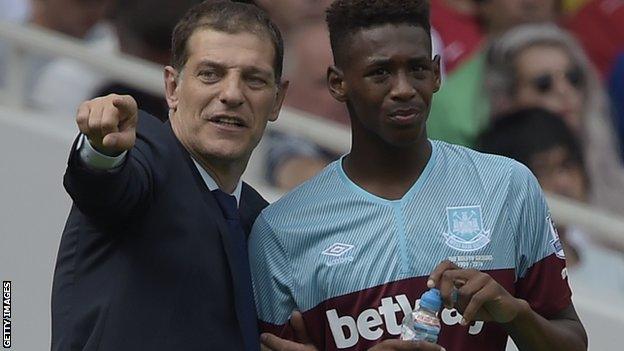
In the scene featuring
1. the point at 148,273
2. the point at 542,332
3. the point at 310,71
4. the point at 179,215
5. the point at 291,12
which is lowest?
the point at 542,332

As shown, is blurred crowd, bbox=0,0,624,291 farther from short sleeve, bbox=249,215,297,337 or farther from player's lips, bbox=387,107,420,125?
player's lips, bbox=387,107,420,125

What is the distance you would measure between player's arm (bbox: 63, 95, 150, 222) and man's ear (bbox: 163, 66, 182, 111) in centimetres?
36

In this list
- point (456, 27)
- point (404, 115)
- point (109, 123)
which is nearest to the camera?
point (109, 123)

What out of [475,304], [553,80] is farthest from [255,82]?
[553,80]

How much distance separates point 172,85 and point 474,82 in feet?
10.6

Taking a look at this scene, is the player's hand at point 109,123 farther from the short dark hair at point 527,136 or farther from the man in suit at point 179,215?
the short dark hair at point 527,136

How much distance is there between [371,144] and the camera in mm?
3852

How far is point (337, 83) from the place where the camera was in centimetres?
388

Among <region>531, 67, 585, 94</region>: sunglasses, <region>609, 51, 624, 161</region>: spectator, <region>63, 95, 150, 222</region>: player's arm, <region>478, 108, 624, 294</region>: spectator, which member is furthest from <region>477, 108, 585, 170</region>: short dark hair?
<region>63, 95, 150, 222</region>: player's arm

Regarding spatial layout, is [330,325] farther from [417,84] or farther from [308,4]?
[308,4]

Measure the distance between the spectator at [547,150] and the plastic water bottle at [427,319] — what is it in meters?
3.06

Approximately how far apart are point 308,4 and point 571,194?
1.35 metres

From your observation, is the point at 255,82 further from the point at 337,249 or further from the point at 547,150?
the point at 547,150

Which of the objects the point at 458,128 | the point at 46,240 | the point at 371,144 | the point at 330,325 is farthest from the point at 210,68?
the point at 458,128
